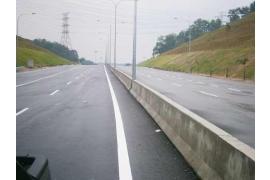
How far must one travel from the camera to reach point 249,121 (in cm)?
1197

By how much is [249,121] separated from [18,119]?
7652 millimetres

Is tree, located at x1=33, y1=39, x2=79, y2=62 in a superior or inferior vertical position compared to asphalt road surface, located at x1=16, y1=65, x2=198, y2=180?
superior

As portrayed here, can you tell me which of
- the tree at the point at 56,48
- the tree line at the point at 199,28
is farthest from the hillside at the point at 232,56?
the tree at the point at 56,48

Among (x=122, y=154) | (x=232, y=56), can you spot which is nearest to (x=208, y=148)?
(x=122, y=154)

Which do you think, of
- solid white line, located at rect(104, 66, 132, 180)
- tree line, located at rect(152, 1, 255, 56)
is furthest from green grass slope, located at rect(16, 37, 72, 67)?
solid white line, located at rect(104, 66, 132, 180)

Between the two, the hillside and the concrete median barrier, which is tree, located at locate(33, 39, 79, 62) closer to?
the hillside

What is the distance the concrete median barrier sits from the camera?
422 centimetres

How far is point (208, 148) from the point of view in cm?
553

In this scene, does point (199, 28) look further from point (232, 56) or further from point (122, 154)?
point (122, 154)

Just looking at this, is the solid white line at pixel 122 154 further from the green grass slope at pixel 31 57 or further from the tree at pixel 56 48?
the tree at pixel 56 48

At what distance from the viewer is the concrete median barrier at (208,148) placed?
4219 millimetres
